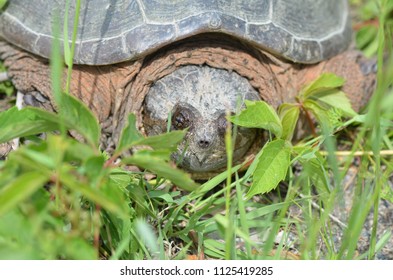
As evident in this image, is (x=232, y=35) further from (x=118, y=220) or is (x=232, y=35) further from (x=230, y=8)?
(x=118, y=220)

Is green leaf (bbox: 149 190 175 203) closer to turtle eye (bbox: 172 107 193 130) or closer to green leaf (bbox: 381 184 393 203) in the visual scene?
turtle eye (bbox: 172 107 193 130)

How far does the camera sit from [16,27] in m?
3.17

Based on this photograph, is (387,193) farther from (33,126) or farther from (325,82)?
(33,126)

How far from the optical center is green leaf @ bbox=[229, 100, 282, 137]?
8.45 feet

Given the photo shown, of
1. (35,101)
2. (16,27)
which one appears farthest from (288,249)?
(16,27)

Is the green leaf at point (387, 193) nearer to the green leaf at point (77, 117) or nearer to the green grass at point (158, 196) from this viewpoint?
the green grass at point (158, 196)

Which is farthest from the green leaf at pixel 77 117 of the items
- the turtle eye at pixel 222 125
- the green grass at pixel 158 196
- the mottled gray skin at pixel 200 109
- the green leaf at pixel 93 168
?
the turtle eye at pixel 222 125

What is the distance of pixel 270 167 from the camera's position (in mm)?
2586

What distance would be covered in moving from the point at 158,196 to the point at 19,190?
0.97 metres

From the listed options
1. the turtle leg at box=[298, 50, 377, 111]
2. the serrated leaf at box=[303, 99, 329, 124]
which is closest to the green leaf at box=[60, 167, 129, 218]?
the serrated leaf at box=[303, 99, 329, 124]

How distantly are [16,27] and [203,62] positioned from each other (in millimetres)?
970

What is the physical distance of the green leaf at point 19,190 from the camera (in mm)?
1688

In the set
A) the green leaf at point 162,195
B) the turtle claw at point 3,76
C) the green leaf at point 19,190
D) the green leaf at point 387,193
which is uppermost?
the turtle claw at point 3,76

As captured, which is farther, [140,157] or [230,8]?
[230,8]
